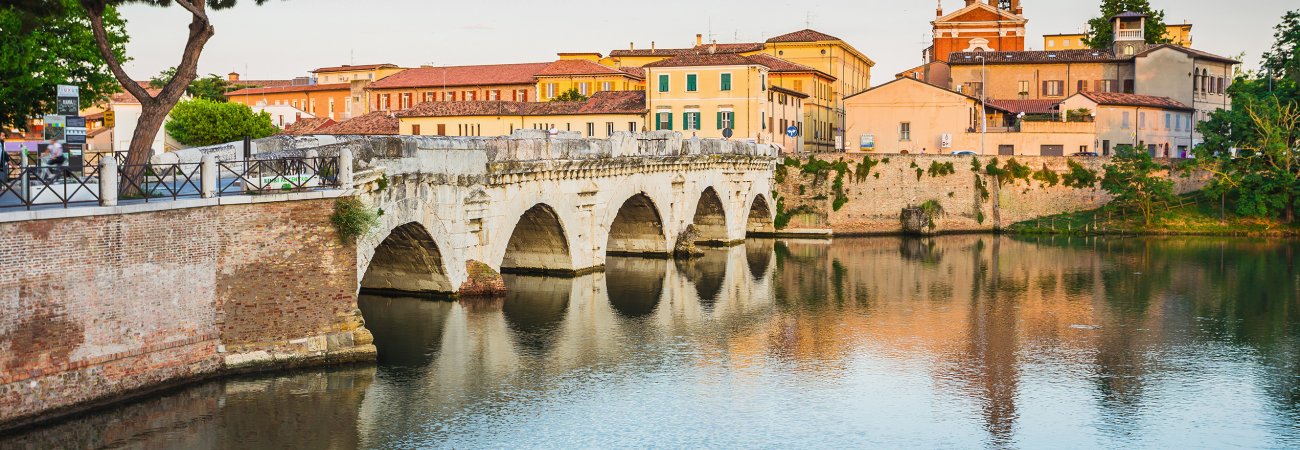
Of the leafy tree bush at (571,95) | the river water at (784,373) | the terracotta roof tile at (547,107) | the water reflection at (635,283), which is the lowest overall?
the river water at (784,373)

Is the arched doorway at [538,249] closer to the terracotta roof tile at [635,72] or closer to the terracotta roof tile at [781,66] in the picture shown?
the terracotta roof tile at [781,66]

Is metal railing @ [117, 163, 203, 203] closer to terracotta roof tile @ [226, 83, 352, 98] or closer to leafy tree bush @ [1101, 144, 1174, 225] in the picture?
leafy tree bush @ [1101, 144, 1174, 225]

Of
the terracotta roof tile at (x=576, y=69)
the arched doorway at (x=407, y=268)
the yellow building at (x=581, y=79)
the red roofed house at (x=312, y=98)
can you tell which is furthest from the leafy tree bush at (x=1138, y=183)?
the red roofed house at (x=312, y=98)

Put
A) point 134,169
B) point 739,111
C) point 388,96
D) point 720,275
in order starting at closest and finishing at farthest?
point 134,169, point 720,275, point 739,111, point 388,96

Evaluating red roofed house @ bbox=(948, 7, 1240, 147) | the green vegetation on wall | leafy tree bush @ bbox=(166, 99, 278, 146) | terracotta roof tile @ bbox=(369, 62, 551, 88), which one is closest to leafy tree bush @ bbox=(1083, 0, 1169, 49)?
red roofed house @ bbox=(948, 7, 1240, 147)

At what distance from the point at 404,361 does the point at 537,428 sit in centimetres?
625

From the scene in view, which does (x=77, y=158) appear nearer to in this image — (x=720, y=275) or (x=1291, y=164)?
(x=720, y=275)

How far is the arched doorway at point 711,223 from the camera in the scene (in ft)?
188

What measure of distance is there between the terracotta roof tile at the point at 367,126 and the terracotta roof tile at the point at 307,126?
133 centimetres

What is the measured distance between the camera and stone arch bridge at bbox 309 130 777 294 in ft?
102

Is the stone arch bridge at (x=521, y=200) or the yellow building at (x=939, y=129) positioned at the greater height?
the yellow building at (x=939, y=129)

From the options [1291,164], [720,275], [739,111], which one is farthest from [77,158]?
[1291,164]

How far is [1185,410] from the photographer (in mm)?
24500

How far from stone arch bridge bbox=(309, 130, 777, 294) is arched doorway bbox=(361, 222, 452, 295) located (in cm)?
4
